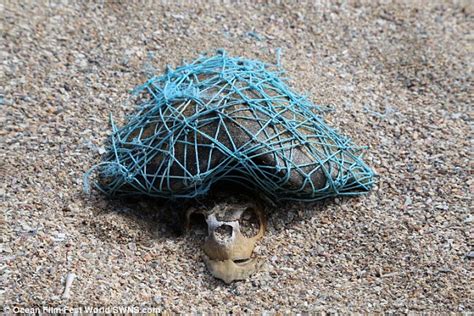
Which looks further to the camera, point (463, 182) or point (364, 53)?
point (364, 53)

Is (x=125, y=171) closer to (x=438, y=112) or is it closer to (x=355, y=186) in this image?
(x=355, y=186)

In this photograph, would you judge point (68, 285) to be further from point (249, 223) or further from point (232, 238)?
point (249, 223)

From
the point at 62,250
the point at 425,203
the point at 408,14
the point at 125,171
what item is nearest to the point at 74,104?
the point at 125,171

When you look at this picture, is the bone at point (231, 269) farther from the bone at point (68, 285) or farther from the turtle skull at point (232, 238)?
the bone at point (68, 285)

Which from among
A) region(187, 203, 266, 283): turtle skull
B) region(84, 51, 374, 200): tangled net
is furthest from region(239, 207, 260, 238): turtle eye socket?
region(84, 51, 374, 200): tangled net

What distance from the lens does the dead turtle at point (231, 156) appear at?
3.17 m

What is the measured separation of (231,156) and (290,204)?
0.35m

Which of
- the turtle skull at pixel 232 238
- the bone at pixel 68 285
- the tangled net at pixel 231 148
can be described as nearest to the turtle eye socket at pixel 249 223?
the turtle skull at pixel 232 238

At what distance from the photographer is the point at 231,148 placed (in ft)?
10.4

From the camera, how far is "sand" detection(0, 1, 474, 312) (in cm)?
299

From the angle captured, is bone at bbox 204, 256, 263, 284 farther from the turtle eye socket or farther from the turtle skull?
the turtle eye socket

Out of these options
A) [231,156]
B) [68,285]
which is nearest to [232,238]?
[231,156]

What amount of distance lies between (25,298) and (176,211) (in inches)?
29.3

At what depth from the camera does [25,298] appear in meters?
2.89
